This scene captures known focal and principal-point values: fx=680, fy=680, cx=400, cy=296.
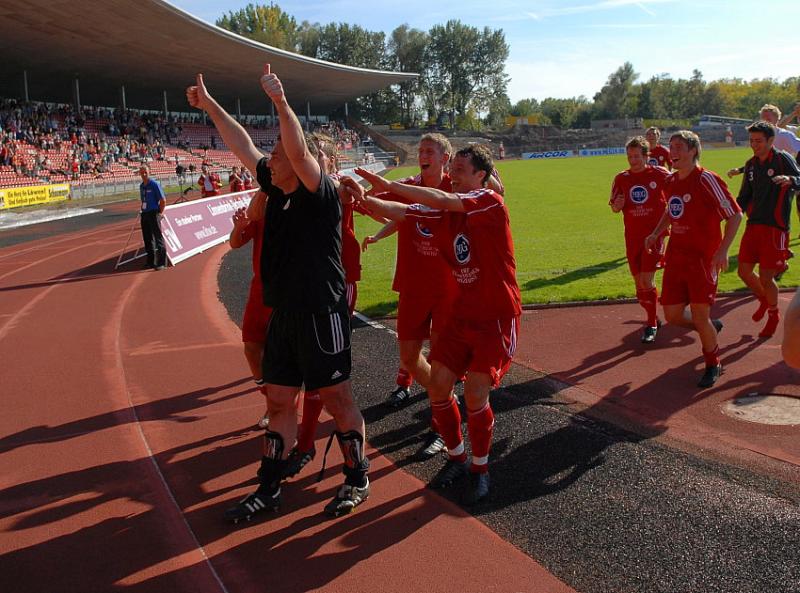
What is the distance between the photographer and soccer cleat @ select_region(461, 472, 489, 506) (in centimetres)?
411

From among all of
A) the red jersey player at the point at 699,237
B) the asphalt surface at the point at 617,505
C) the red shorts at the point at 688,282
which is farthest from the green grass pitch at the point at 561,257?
the asphalt surface at the point at 617,505

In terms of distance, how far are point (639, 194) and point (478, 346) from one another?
14.8 ft

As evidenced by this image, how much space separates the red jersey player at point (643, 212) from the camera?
7582 mm

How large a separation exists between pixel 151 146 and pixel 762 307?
4566 cm

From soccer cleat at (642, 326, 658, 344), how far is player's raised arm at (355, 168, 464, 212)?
4.31m

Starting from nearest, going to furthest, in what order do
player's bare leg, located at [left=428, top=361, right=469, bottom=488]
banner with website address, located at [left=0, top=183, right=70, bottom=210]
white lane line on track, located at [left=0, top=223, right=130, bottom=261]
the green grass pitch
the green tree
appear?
player's bare leg, located at [left=428, top=361, right=469, bottom=488], the green grass pitch, white lane line on track, located at [left=0, top=223, right=130, bottom=261], banner with website address, located at [left=0, top=183, right=70, bottom=210], the green tree

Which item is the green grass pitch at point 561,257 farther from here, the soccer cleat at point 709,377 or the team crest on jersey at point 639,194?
the soccer cleat at point 709,377

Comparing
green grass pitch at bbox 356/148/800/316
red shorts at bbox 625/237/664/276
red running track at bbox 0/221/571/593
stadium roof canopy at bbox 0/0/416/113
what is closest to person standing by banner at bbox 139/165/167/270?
green grass pitch at bbox 356/148/800/316

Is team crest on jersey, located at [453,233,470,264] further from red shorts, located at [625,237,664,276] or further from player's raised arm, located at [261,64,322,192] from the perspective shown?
red shorts, located at [625,237,664,276]

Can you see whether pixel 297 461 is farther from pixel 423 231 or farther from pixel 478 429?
pixel 423 231

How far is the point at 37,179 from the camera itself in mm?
31797

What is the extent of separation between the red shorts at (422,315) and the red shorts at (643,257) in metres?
3.32

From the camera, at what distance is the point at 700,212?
20.1ft

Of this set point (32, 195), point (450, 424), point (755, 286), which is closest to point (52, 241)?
point (32, 195)
